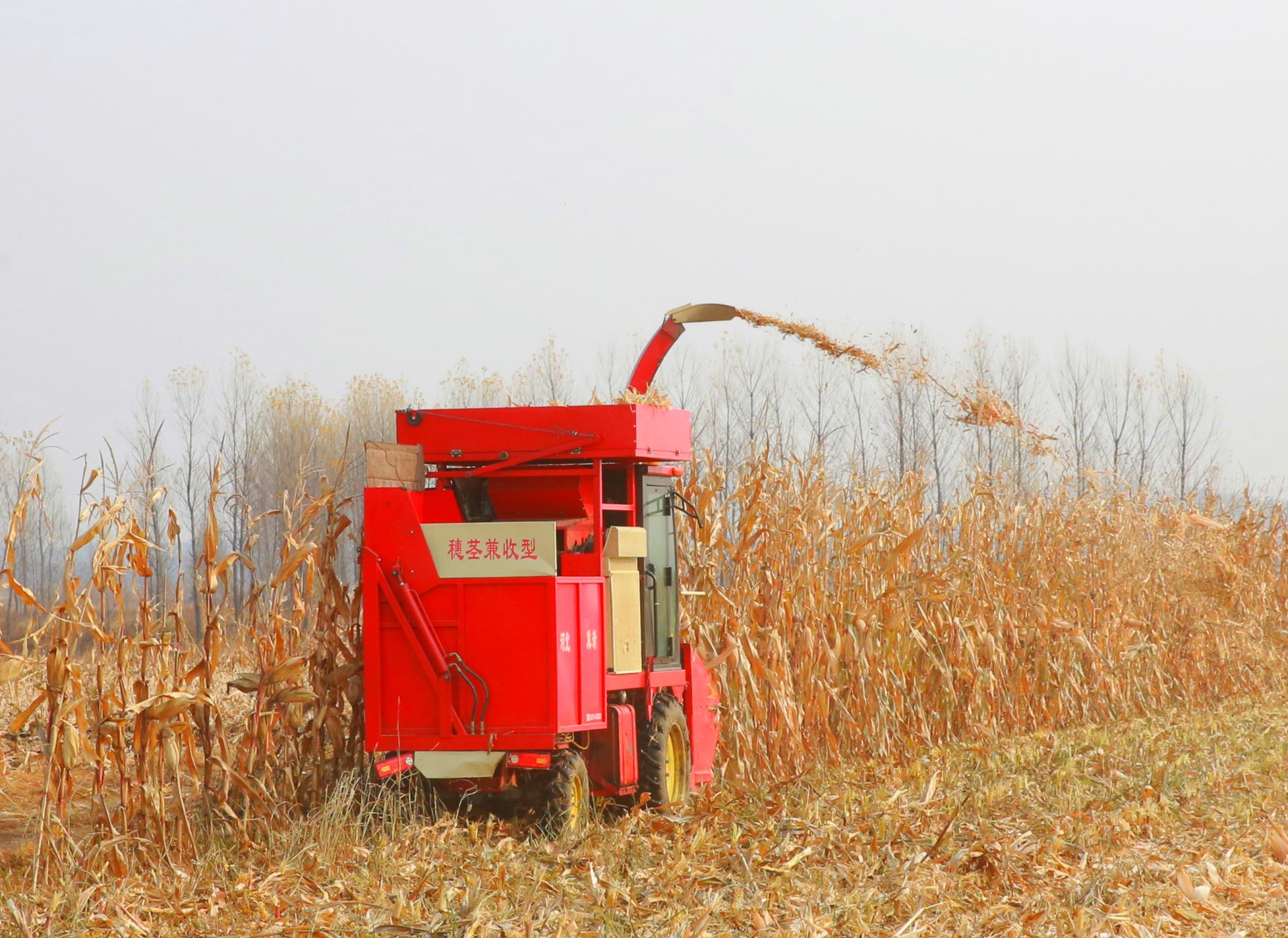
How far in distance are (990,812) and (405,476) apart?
11.7 ft

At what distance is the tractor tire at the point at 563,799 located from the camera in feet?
20.9

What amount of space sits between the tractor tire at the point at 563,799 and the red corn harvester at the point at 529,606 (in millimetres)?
11

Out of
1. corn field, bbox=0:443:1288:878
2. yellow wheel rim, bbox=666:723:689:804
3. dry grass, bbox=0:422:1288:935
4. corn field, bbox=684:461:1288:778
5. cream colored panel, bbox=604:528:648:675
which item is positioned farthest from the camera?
corn field, bbox=684:461:1288:778

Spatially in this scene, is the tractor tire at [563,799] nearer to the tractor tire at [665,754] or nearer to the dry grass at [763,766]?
the dry grass at [763,766]

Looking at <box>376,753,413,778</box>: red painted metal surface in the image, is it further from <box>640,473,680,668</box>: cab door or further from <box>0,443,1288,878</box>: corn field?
<box>640,473,680,668</box>: cab door

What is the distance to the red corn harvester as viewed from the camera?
638 cm

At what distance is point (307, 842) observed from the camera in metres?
5.86

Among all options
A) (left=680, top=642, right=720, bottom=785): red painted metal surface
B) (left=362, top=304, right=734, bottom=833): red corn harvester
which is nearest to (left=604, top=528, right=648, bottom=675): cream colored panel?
(left=362, top=304, right=734, bottom=833): red corn harvester

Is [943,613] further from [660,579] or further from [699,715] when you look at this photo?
[660,579]

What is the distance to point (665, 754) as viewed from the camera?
23.6 feet

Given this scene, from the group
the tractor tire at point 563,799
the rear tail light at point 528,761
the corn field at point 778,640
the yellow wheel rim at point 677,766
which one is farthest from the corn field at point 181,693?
the yellow wheel rim at point 677,766

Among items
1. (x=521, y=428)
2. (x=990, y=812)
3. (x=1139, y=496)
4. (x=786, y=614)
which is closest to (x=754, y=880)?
(x=990, y=812)

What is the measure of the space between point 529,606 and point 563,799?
980 millimetres

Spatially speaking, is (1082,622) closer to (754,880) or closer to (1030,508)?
(1030,508)
